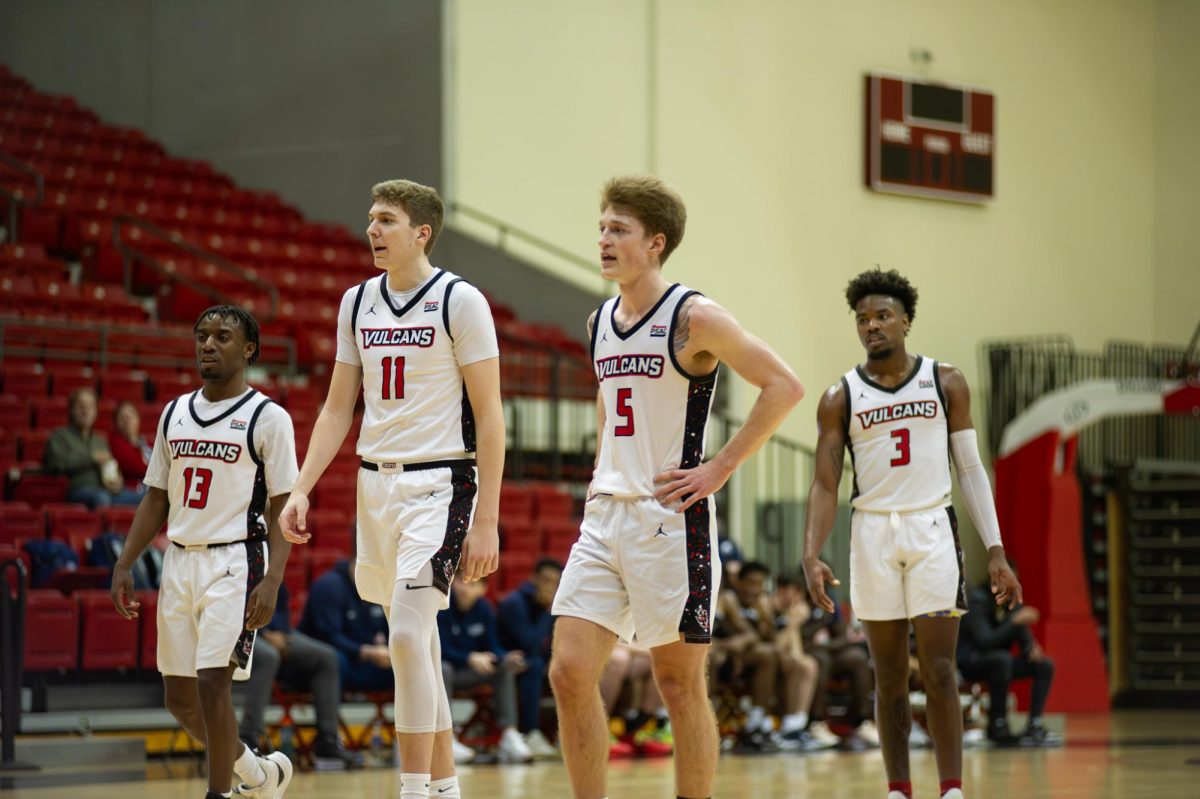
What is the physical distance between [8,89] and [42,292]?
17.8ft

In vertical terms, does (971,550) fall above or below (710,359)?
below

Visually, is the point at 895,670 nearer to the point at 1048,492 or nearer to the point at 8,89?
the point at 1048,492

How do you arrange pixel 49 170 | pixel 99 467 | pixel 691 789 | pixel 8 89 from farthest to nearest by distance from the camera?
pixel 8 89 < pixel 49 170 < pixel 99 467 < pixel 691 789

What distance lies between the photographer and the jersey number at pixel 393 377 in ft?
17.3

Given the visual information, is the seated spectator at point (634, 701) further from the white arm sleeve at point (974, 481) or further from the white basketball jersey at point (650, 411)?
the white basketball jersey at point (650, 411)

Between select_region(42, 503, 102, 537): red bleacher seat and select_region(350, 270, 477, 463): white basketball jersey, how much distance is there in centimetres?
552

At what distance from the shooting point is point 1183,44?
821 inches

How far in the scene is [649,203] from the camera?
16.7 feet

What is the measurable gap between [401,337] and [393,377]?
0.43 ft

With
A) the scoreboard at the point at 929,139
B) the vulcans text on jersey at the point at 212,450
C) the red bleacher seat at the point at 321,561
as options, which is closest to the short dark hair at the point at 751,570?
the red bleacher seat at the point at 321,561

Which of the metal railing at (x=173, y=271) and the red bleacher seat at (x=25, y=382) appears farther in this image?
the metal railing at (x=173, y=271)

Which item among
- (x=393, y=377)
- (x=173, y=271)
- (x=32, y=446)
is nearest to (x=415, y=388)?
(x=393, y=377)

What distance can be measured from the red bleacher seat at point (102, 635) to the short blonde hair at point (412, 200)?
4.93m

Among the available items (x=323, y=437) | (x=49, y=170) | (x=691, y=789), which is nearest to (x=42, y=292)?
(x=49, y=170)
